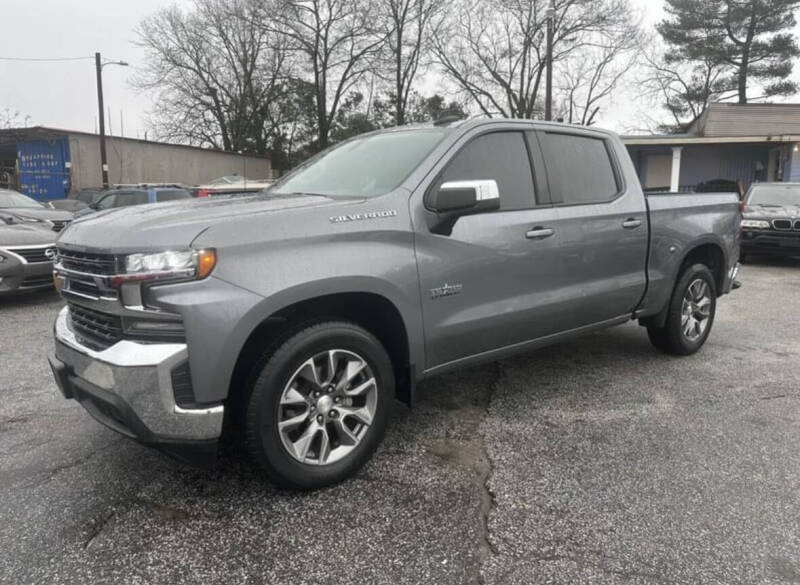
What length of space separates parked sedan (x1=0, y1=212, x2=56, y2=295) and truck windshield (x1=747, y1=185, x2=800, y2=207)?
1220cm

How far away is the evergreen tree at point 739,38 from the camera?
33.6m

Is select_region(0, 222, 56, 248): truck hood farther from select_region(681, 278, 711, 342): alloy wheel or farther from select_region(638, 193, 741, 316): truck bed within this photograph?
select_region(681, 278, 711, 342): alloy wheel

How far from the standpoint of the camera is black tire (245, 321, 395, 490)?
2.68 metres

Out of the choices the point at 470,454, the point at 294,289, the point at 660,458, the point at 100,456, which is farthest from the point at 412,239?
the point at 100,456

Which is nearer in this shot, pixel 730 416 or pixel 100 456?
pixel 100 456

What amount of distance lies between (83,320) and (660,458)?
3044 mm

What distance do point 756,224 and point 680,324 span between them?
7678mm

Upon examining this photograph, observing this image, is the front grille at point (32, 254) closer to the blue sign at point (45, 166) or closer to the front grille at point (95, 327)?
the front grille at point (95, 327)

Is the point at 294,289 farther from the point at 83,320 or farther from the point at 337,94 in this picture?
the point at 337,94

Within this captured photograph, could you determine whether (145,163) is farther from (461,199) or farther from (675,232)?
(461,199)

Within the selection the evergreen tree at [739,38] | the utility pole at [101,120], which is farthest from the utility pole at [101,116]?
the evergreen tree at [739,38]

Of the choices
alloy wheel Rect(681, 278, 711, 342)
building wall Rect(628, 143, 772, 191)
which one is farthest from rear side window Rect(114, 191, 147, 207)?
building wall Rect(628, 143, 772, 191)

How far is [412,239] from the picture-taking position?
3.16 m

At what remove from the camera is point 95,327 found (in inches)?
109
